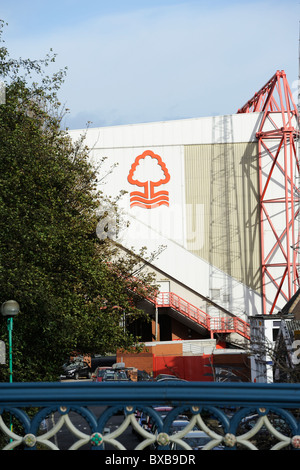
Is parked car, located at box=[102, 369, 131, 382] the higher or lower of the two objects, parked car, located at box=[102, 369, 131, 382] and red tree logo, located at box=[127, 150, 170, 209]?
the lower

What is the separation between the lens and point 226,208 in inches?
1735

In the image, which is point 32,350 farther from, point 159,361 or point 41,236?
point 159,361

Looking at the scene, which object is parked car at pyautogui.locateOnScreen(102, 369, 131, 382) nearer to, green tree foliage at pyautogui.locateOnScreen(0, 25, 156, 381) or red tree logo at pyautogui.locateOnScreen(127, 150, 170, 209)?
green tree foliage at pyautogui.locateOnScreen(0, 25, 156, 381)

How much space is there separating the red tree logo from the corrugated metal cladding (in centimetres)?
174

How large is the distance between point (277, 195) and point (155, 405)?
4234 cm

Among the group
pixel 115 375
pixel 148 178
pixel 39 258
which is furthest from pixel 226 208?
pixel 39 258

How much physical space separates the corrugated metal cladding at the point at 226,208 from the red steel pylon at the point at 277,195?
2.31ft

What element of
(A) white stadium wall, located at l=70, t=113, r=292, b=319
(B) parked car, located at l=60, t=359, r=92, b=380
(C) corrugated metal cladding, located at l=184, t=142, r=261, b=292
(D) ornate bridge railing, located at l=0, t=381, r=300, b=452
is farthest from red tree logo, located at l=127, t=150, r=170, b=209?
(D) ornate bridge railing, located at l=0, t=381, r=300, b=452

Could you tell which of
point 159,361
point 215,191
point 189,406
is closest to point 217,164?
point 215,191

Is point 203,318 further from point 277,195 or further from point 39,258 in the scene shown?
point 39,258

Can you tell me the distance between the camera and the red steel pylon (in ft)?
141

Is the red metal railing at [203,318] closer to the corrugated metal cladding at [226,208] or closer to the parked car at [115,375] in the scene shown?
the corrugated metal cladding at [226,208]

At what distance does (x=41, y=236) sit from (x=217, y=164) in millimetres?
31848
